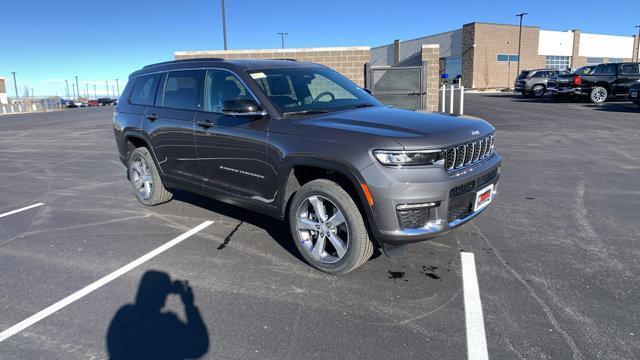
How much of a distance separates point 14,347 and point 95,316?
0.51 m

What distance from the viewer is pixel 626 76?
22000 mm

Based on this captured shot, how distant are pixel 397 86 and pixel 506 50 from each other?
147ft

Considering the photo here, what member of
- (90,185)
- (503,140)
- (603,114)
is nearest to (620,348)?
(90,185)

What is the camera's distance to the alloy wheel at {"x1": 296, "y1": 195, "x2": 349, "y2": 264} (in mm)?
3803

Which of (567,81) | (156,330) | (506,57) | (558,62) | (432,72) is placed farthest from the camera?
(558,62)

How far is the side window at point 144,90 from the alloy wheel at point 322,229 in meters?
2.91

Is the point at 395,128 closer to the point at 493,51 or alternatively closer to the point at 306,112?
the point at 306,112

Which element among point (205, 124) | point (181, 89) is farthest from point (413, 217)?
point (181, 89)

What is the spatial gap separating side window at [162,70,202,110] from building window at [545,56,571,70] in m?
58.9

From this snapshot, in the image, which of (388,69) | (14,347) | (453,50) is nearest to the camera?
(14,347)

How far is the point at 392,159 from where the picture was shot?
338 cm

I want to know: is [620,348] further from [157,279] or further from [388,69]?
[388,69]

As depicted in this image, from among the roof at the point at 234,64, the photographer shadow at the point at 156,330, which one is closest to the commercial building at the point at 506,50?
the roof at the point at 234,64

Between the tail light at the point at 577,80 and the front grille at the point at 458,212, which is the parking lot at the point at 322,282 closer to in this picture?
the front grille at the point at 458,212
